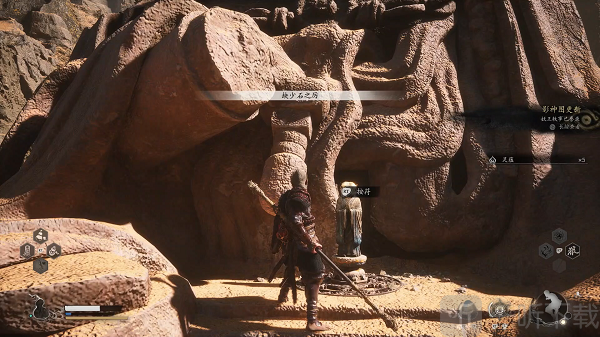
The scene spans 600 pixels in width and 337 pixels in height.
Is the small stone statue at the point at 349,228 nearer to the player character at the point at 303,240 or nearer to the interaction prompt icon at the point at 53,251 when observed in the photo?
the player character at the point at 303,240

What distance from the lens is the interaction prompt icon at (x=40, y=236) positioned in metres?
2.46

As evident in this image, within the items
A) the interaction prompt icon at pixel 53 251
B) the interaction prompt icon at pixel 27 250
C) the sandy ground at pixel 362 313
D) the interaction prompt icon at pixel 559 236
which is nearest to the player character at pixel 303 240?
the sandy ground at pixel 362 313

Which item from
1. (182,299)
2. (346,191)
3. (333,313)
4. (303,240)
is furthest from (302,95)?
(182,299)

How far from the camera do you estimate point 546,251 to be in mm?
3723

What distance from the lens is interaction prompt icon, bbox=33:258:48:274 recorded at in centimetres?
225

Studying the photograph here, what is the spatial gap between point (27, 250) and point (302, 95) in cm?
209

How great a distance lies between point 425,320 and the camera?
2818mm

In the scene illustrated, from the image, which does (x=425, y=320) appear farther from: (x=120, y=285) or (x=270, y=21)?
(x=270, y=21)

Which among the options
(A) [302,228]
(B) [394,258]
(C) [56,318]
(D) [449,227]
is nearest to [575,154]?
(D) [449,227]

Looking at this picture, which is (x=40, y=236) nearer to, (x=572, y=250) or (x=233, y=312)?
(x=233, y=312)

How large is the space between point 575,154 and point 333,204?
76.8 inches

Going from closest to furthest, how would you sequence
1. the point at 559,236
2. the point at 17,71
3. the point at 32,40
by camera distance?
the point at 559,236 < the point at 17,71 < the point at 32,40

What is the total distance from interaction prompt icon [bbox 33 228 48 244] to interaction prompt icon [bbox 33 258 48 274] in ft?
0.48

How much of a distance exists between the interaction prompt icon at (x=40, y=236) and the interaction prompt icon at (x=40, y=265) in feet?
0.48
